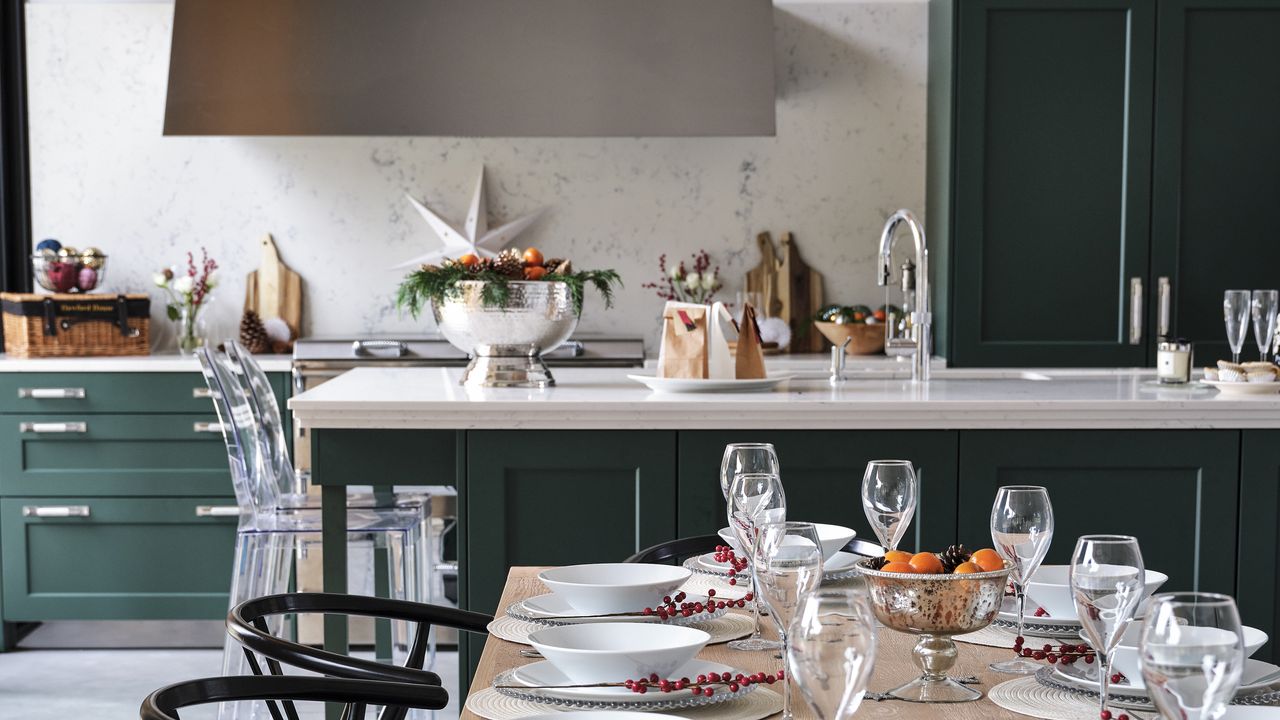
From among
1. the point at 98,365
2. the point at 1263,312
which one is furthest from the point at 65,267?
the point at 1263,312

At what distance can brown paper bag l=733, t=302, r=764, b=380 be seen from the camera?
9.27ft

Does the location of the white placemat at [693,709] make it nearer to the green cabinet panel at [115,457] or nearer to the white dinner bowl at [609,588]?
the white dinner bowl at [609,588]

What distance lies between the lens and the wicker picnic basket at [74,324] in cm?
418

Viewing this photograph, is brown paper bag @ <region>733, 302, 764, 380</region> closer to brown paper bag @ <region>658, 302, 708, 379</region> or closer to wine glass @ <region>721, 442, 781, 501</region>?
brown paper bag @ <region>658, 302, 708, 379</region>

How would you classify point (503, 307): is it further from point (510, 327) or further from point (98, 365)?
point (98, 365)

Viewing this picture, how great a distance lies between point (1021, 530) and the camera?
1.30 meters

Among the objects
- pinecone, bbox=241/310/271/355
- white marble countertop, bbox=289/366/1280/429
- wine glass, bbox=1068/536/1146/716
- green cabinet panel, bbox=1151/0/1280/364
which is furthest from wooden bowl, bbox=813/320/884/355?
wine glass, bbox=1068/536/1146/716

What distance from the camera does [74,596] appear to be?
4039mm

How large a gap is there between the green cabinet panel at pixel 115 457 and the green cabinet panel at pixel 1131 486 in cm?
243

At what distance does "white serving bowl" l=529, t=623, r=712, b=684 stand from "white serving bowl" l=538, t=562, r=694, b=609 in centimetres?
19

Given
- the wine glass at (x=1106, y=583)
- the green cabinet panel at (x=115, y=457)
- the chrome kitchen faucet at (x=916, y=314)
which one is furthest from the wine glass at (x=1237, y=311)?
the green cabinet panel at (x=115, y=457)

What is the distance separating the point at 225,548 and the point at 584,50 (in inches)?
78.1

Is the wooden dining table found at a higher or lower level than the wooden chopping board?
lower

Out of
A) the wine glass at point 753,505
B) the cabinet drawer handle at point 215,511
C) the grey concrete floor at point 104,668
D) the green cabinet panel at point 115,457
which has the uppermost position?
the wine glass at point 753,505
